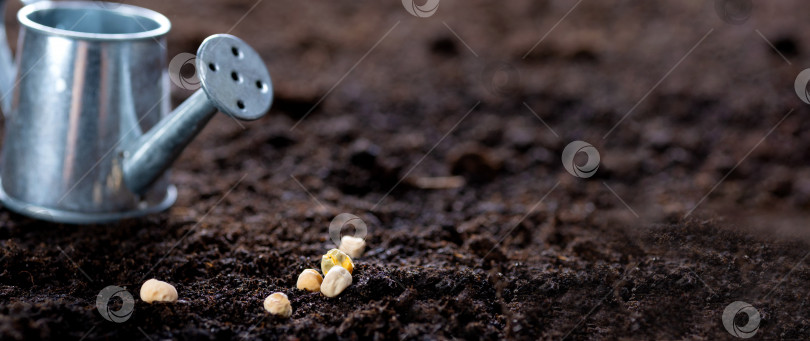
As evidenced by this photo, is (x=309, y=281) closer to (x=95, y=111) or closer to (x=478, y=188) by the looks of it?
(x=95, y=111)

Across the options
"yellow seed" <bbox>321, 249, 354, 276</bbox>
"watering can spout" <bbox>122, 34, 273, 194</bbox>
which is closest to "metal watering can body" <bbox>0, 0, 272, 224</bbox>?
"watering can spout" <bbox>122, 34, 273, 194</bbox>

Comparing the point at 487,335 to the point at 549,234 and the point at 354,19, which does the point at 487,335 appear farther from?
the point at 354,19

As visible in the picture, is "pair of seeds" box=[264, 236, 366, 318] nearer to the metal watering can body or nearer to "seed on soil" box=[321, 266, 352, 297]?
"seed on soil" box=[321, 266, 352, 297]

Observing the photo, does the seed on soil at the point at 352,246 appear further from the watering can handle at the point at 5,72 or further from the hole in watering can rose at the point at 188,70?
the hole in watering can rose at the point at 188,70

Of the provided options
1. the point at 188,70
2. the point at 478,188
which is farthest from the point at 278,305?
the point at 188,70

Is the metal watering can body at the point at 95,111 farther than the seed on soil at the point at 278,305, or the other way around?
the metal watering can body at the point at 95,111

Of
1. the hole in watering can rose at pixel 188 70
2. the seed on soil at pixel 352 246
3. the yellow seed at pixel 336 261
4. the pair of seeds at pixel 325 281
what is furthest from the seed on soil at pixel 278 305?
the hole in watering can rose at pixel 188 70

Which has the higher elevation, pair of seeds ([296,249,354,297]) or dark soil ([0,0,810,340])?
dark soil ([0,0,810,340])

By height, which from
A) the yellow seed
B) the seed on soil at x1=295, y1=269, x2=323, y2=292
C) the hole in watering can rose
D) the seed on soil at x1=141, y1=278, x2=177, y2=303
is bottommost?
the seed on soil at x1=141, y1=278, x2=177, y2=303
